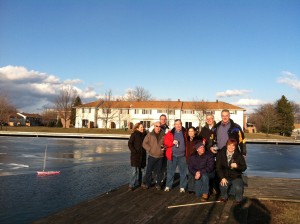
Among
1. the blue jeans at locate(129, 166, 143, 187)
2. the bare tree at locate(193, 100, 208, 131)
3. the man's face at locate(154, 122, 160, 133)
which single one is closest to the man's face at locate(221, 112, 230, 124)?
the man's face at locate(154, 122, 160, 133)

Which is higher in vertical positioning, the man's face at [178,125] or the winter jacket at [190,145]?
the man's face at [178,125]

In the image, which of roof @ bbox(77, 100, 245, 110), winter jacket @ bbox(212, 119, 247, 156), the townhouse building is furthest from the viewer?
roof @ bbox(77, 100, 245, 110)

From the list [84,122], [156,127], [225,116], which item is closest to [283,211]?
[225,116]

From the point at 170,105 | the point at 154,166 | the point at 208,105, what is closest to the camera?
the point at 154,166

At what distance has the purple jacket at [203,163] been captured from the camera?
317 inches

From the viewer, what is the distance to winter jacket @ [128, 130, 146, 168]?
916 centimetres

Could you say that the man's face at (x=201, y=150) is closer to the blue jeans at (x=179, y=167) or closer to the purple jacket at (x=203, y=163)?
the purple jacket at (x=203, y=163)

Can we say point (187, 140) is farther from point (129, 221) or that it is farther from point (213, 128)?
point (129, 221)

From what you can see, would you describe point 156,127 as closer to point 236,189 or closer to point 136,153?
point 136,153

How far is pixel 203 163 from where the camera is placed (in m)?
8.05

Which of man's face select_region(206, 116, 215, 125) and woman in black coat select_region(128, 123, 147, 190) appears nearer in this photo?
man's face select_region(206, 116, 215, 125)

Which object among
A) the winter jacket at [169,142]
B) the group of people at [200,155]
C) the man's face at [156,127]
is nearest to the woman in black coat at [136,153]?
the group of people at [200,155]

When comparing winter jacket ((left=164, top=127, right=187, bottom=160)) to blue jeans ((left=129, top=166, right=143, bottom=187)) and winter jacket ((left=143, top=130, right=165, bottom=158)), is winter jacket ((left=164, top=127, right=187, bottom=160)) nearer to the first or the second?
winter jacket ((left=143, top=130, right=165, bottom=158))

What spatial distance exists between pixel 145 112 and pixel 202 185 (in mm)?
66782
